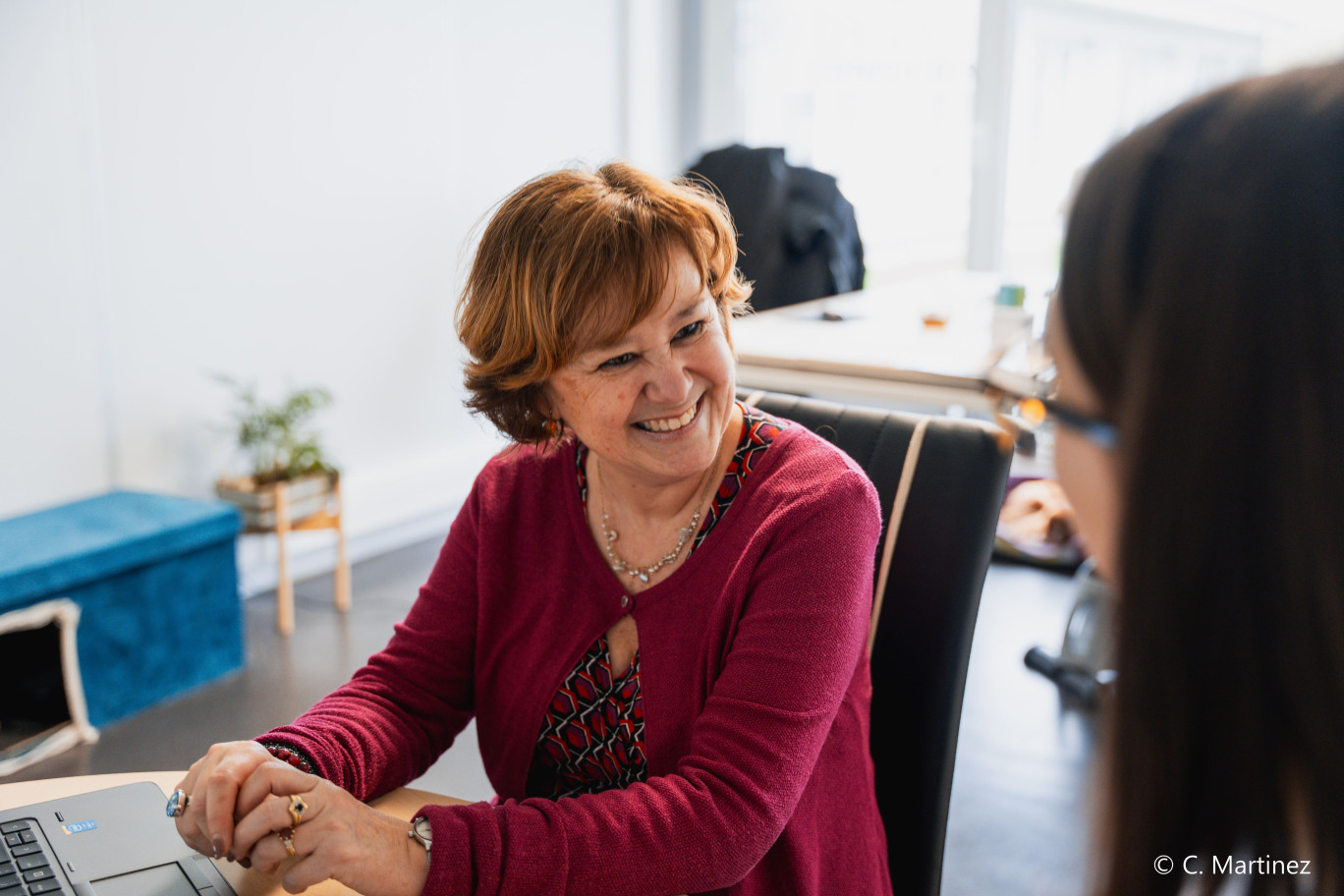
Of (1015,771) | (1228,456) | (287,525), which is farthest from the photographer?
(287,525)

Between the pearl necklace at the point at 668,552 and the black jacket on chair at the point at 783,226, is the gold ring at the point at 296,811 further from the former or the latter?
the black jacket on chair at the point at 783,226

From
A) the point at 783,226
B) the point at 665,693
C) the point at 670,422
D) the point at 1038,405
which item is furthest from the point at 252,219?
the point at 1038,405

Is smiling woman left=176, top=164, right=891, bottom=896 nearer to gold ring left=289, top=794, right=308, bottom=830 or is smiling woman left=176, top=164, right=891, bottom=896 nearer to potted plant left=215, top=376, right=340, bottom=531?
gold ring left=289, top=794, right=308, bottom=830

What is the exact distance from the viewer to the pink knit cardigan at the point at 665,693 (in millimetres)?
917

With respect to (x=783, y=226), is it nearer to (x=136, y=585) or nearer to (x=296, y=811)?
(x=136, y=585)

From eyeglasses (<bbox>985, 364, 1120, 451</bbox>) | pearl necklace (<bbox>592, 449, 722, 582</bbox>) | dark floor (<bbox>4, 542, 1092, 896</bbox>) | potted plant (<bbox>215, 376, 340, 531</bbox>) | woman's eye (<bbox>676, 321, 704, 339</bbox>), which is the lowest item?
dark floor (<bbox>4, 542, 1092, 896</bbox>)

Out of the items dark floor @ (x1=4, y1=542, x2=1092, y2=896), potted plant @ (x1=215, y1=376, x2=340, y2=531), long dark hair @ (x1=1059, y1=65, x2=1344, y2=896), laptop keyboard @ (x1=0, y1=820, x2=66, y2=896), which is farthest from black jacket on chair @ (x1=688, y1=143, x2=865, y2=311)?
long dark hair @ (x1=1059, y1=65, x2=1344, y2=896)

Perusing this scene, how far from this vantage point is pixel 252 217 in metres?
3.43

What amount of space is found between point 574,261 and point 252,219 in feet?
8.84

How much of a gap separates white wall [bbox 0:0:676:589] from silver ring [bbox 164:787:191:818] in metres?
2.33

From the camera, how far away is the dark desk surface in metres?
2.11

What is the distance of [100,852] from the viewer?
896 millimetres

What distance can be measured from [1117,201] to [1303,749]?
250 mm

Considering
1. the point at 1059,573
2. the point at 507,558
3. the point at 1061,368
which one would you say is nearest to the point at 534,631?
the point at 507,558
